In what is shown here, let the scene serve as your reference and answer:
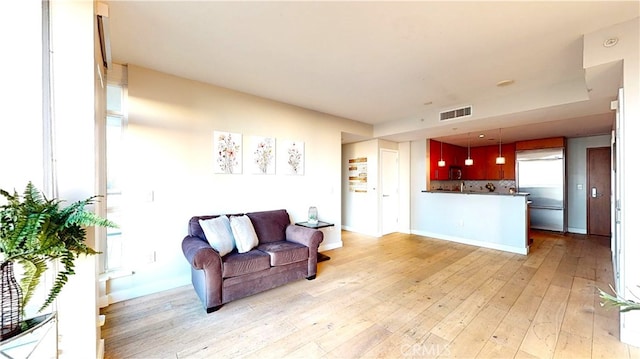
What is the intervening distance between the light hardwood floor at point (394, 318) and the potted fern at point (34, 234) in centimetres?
109

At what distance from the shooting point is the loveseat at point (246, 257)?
2.34 meters

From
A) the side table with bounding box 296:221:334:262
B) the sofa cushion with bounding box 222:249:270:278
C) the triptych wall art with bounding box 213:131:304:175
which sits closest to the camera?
the sofa cushion with bounding box 222:249:270:278

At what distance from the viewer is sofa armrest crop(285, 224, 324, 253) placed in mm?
3097

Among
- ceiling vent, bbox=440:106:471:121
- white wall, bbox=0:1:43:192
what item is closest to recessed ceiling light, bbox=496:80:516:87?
ceiling vent, bbox=440:106:471:121

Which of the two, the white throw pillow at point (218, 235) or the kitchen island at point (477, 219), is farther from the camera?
Result: the kitchen island at point (477, 219)

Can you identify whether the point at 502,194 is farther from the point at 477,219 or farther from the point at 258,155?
the point at 258,155

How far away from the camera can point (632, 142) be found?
1863 millimetres

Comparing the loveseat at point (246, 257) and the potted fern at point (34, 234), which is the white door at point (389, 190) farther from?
the potted fern at point (34, 234)

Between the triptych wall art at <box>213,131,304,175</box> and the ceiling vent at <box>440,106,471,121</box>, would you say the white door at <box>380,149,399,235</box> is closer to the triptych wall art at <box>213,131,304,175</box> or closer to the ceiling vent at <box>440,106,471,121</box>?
the ceiling vent at <box>440,106,471,121</box>

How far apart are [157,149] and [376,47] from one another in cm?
256

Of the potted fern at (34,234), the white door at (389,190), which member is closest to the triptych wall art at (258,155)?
the potted fern at (34,234)

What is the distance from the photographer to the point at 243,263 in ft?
8.29

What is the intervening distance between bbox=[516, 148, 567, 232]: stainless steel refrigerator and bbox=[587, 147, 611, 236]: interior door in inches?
→ 18.5

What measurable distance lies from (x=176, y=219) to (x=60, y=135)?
Answer: 1669 millimetres
